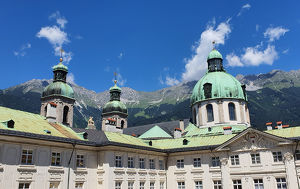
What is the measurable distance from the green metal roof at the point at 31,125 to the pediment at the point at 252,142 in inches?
709

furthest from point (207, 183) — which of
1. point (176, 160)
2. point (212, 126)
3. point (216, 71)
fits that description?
point (216, 71)

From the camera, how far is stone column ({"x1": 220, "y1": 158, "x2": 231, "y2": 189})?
34.4 metres

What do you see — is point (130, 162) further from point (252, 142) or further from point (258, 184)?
point (258, 184)

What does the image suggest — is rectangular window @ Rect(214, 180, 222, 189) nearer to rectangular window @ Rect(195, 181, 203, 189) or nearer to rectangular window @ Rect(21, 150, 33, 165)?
rectangular window @ Rect(195, 181, 203, 189)

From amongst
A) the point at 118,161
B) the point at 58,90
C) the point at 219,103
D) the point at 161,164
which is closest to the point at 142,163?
the point at 161,164

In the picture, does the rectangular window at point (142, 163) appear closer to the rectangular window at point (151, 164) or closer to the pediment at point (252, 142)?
the rectangular window at point (151, 164)

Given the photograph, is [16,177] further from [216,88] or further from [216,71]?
[216,71]

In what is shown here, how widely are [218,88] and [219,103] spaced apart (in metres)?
3.01

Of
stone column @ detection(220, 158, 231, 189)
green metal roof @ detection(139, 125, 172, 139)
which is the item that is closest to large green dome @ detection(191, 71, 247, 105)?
green metal roof @ detection(139, 125, 172, 139)

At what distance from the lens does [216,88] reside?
5325cm

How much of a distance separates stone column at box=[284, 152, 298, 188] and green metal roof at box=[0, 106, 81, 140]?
22.8m

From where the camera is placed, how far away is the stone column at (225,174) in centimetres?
3440

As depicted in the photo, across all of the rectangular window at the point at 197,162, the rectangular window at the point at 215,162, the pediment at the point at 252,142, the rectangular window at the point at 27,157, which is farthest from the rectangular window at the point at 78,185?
the pediment at the point at 252,142

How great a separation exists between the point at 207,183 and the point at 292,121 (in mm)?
171809
